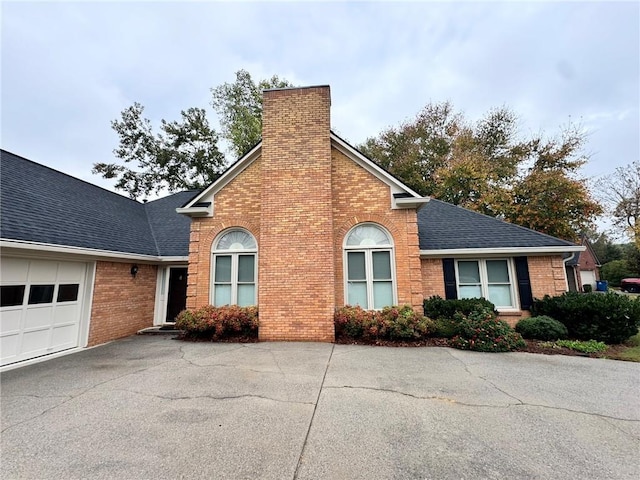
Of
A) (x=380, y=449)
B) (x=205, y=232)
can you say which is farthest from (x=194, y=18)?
(x=380, y=449)

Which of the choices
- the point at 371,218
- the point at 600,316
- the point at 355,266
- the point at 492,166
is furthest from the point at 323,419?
the point at 492,166

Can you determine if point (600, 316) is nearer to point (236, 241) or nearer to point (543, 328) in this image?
point (543, 328)

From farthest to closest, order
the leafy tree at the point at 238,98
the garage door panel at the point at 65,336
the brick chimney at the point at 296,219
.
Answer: the leafy tree at the point at 238,98 → the brick chimney at the point at 296,219 → the garage door panel at the point at 65,336

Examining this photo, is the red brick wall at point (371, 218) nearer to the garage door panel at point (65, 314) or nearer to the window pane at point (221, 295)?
the window pane at point (221, 295)

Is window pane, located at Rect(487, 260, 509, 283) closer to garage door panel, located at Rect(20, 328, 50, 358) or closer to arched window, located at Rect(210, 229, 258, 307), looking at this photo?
arched window, located at Rect(210, 229, 258, 307)

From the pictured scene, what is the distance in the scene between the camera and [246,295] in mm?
8758

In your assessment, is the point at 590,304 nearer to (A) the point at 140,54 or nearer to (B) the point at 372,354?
(B) the point at 372,354

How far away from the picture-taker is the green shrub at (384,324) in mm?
7254

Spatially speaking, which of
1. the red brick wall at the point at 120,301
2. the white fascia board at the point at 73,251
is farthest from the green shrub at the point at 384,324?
the red brick wall at the point at 120,301

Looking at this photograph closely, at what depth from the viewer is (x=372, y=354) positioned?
6234 mm

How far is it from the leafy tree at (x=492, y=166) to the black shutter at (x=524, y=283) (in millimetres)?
8958

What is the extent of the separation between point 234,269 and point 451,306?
714 cm

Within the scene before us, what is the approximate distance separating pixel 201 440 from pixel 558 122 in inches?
979

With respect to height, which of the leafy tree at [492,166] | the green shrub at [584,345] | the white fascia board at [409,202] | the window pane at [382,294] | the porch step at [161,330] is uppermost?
the leafy tree at [492,166]
